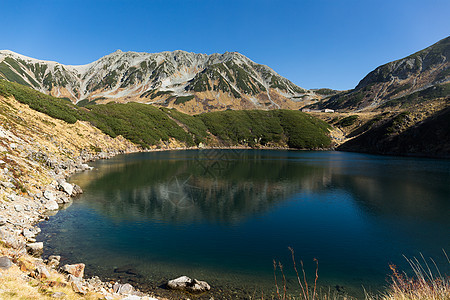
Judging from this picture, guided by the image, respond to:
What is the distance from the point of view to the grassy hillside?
106 m

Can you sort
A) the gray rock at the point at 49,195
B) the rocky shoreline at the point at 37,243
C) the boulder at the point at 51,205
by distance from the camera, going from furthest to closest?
1. the gray rock at the point at 49,195
2. the boulder at the point at 51,205
3. the rocky shoreline at the point at 37,243

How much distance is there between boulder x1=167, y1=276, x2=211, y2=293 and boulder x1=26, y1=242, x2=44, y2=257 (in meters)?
9.79

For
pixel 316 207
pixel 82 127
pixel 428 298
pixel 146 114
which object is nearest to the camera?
pixel 428 298

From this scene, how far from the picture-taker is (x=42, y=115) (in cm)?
6412

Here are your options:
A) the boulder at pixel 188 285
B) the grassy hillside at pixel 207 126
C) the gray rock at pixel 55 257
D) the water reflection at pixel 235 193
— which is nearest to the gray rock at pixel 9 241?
the gray rock at pixel 55 257

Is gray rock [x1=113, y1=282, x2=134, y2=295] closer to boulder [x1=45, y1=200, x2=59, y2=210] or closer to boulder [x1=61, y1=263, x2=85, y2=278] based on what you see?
boulder [x1=61, y1=263, x2=85, y2=278]

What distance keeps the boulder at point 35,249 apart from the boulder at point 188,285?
979 centimetres

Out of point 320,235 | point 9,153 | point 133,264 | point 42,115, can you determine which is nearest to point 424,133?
point 320,235

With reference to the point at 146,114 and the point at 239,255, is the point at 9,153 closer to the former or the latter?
the point at 239,255

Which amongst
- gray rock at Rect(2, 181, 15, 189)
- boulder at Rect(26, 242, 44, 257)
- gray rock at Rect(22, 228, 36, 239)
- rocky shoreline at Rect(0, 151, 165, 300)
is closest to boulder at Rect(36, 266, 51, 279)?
rocky shoreline at Rect(0, 151, 165, 300)

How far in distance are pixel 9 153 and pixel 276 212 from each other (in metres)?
33.8

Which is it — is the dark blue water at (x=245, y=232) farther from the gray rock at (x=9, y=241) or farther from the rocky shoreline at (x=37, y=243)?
the gray rock at (x=9, y=241)

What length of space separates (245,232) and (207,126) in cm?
14404

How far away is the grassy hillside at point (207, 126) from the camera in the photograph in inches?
4183
